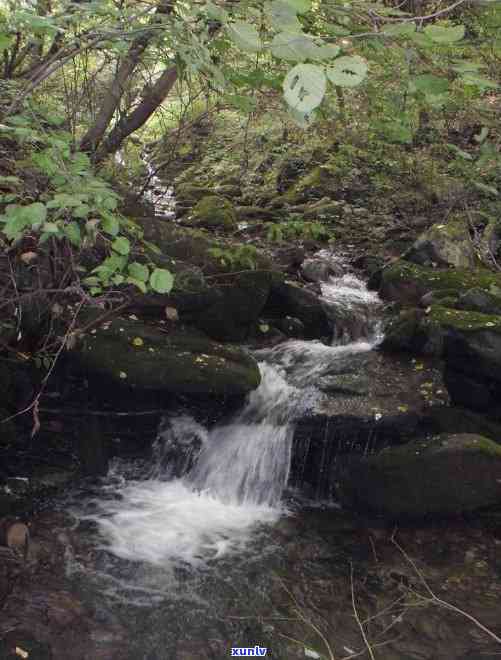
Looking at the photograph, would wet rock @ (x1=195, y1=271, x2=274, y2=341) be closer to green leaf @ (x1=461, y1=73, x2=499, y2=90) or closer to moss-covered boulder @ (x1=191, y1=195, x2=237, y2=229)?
moss-covered boulder @ (x1=191, y1=195, x2=237, y2=229)

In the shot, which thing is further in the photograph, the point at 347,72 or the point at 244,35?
the point at 244,35

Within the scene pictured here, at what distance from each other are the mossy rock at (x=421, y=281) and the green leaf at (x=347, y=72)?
7.12 metres

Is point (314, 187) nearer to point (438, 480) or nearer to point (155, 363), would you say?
point (155, 363)

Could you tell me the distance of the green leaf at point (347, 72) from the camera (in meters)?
1.17

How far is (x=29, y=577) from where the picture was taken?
4.15 m

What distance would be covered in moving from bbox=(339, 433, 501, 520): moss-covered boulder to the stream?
20cm

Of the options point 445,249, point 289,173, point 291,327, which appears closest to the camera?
point 291,327

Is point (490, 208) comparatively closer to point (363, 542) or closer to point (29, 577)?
point (363, 542)

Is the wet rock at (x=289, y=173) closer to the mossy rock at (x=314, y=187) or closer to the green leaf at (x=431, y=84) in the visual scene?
the mossy rock at (x=314, y=187)

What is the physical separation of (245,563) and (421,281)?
5.39 metres

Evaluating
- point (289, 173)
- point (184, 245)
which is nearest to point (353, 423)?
point (184, 245)

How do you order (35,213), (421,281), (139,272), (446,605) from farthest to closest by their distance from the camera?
1. (421,281)
2. (446,605)
3. (139,272)
4. (35,213)

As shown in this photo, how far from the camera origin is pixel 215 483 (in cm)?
605

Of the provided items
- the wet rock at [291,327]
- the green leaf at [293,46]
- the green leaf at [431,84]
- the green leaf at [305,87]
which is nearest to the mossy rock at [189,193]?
the wet rock at [291,327]
